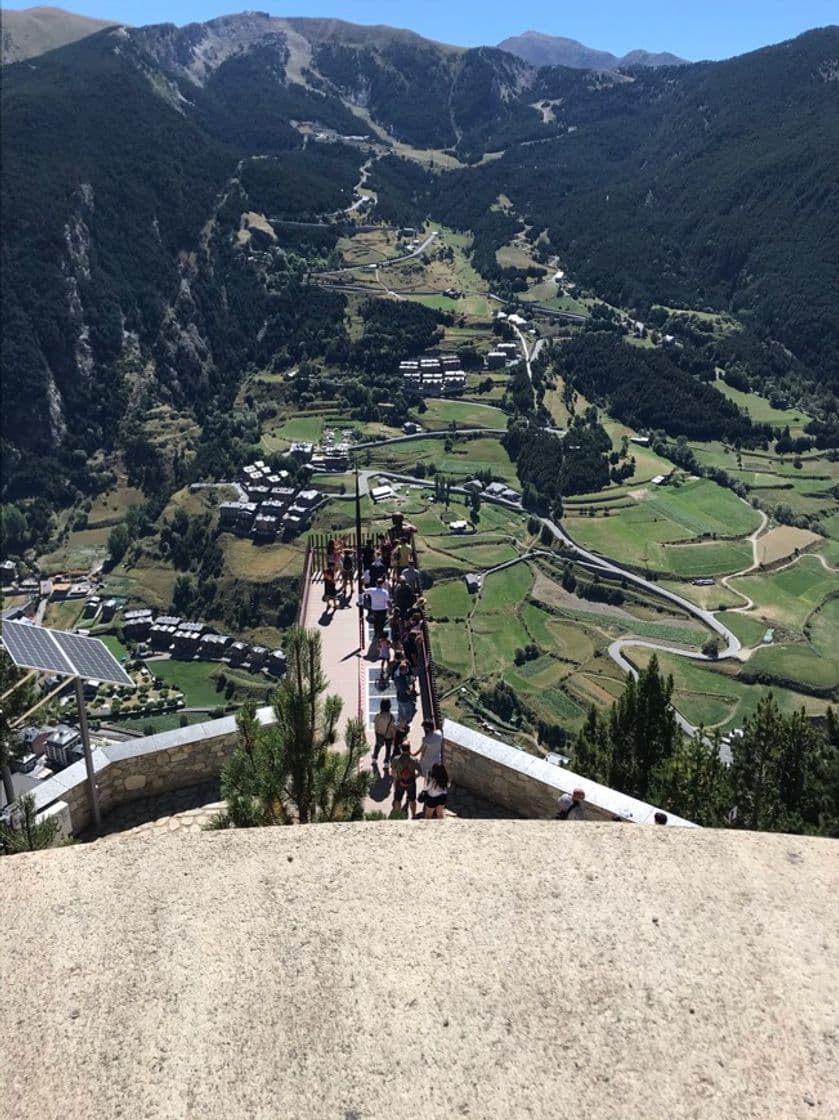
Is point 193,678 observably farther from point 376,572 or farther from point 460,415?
point 460,415

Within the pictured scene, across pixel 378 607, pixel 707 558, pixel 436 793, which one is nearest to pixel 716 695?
pixel 707 558

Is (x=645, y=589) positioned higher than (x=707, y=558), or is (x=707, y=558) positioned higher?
(x=707, y=558)

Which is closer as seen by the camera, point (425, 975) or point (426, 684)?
point (425, 975)

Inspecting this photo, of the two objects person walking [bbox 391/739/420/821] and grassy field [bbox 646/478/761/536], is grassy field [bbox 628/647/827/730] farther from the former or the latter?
person walking [bbox 391/739/420/821]

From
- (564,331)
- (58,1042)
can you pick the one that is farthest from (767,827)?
(564,331)

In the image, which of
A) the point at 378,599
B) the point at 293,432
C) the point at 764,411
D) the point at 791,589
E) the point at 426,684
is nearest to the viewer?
the point at 426,684

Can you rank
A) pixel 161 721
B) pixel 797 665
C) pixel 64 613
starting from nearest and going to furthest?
pixel 161 721
pixel 797 665
pixel 64 613

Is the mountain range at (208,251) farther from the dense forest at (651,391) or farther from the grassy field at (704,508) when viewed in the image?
the grassy field at (704,508)

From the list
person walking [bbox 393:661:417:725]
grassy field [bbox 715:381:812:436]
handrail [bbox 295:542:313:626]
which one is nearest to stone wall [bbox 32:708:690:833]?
person walking [bbox 393:661:417:725]
